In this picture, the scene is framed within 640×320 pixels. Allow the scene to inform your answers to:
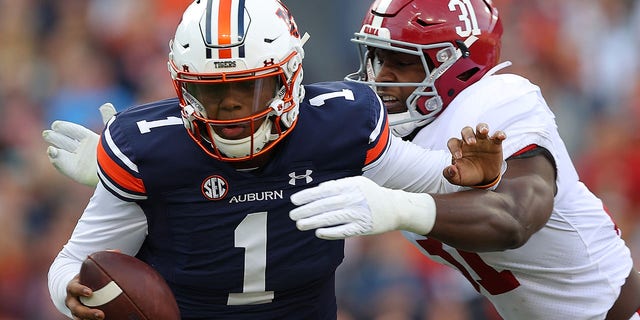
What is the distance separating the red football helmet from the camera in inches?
132

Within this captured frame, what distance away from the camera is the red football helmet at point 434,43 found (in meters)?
3.35

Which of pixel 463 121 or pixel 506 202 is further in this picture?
pixel 463 121

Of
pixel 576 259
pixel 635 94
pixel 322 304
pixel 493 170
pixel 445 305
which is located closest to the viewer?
pixel 493 170

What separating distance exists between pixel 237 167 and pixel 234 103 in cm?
19

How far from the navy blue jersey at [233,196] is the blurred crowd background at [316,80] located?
239 centimetres

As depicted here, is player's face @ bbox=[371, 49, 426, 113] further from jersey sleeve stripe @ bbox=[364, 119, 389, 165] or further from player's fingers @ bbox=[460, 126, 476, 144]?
player's fingers @ bbox=[460, 126, 476, 144]

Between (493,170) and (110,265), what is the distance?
38.1 inches

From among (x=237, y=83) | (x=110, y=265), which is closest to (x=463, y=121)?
(x=237, y=83)

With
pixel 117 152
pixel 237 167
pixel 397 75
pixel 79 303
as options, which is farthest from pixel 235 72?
pixel 397 75

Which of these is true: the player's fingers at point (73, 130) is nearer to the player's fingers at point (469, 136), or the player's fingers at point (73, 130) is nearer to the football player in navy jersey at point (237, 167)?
the football player in navy jersey at point (237, 167)

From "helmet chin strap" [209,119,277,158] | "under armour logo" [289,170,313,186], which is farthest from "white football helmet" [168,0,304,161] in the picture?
"under armour logo" [289,170,313,186]

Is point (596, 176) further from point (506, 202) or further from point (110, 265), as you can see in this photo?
point (110, 265)

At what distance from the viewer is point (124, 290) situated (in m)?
2.69

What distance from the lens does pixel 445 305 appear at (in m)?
5.26
